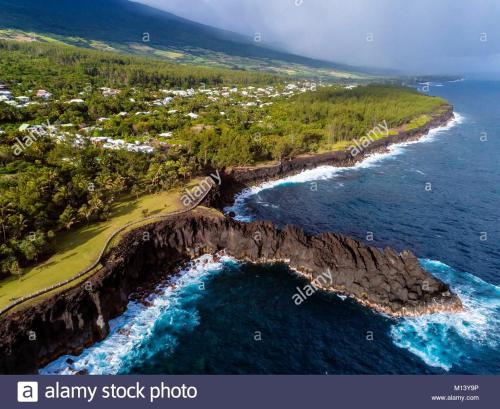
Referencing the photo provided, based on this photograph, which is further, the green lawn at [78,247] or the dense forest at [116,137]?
the dense forest at [116,137]

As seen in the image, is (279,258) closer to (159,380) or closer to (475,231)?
(159,380)

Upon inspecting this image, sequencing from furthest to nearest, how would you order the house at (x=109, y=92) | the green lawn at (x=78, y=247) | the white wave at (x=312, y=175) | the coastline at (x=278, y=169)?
1. the house at (x=109, y=92)
2. the coastline at (x=278, y=169)
3. the white wave at (x=312, y=175)
4. the green lawn at (x=78, y=247)

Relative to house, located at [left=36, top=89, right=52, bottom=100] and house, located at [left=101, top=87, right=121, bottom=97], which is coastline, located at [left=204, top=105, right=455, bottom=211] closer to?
house, located at [left=36, top=89, right=52, bottom=100]

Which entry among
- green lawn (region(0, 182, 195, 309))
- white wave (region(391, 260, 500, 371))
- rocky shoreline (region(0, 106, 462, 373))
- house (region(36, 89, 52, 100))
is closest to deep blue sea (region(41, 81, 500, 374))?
white wave (region(391, 260, 500, 371))

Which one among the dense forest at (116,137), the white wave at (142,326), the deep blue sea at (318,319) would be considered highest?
the dense forest at (116,137)

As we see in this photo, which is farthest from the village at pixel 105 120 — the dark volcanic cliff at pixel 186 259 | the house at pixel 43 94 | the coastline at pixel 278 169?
the dark volcanic cliff at pixel 186 259

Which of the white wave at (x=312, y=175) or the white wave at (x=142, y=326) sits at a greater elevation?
the white wave at (x=312, y=175)

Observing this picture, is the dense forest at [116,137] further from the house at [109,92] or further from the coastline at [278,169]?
the coastline at [278,169]
